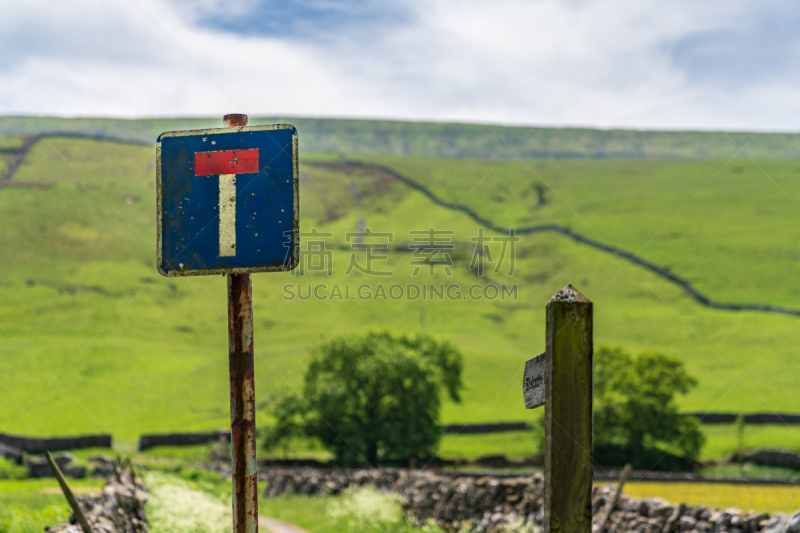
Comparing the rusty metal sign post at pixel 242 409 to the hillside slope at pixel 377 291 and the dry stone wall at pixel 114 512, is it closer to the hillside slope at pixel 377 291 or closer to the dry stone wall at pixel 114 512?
the dry stone wall at pixel 114 512

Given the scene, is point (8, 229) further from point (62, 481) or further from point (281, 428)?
point (62, 481)

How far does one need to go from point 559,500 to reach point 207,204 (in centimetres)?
278

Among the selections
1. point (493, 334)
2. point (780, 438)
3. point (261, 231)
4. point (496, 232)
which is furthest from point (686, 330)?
point (261, 231)

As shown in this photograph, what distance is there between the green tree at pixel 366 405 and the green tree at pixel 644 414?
9.70 meters

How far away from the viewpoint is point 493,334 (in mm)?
79375

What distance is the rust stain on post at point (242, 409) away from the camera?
416 cm

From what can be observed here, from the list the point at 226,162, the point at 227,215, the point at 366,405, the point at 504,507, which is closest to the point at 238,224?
the point at 227,215

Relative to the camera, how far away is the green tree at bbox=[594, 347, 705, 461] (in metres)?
36.3

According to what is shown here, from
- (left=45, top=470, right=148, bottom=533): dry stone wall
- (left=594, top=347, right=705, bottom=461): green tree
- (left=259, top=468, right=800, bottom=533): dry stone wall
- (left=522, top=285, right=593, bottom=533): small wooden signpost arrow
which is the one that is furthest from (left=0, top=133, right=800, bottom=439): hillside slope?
(left=522, top=285, right=593, bottom=533): small wooden signpost arrow

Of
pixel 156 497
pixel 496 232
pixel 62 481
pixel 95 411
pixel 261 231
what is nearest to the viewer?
pixel 261 231

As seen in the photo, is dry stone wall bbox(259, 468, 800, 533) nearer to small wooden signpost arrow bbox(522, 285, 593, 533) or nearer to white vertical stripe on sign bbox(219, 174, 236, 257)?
small wooden signpost arrow bbox(522, 285, 593, 533)

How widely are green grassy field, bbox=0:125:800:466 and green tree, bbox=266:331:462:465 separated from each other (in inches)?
223

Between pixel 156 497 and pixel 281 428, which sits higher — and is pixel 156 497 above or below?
above

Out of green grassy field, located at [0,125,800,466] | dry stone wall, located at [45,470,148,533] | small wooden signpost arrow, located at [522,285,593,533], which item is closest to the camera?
small wooden signpost arrow, located at [522,285,593,533]
